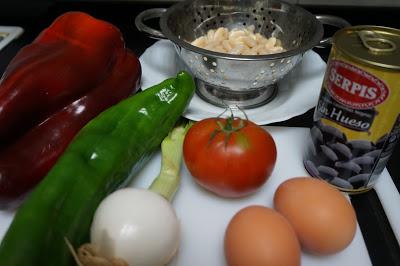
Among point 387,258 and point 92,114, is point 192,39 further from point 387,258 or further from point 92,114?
point 387,258

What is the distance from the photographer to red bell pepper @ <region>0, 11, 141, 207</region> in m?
0.51

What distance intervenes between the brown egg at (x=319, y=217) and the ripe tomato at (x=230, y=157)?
0.06 metres

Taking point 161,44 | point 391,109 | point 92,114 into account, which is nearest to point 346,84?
point 391,109

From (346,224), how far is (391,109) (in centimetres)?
16

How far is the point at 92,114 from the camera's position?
629 mm

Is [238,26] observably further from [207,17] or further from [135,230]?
[135,230]

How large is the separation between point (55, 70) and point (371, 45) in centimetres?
48

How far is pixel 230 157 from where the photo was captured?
20.1 inches

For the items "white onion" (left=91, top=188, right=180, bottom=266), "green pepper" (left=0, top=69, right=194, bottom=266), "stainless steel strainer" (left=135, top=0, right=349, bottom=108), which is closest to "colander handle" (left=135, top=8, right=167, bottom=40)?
"stainless steel strainer" (left=135, top=0, right=349, bottom=108)

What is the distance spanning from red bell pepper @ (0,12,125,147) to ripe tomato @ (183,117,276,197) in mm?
235

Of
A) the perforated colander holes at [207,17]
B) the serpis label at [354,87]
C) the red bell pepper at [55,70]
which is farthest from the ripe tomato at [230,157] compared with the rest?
the perforated colander holes at [207,17]

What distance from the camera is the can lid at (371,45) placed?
0.46 m

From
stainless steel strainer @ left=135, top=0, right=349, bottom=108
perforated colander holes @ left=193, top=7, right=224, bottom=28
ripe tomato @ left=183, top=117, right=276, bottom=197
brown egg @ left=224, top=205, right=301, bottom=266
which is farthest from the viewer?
perforated colander holes @ left=193, top=7, right=224, bottom=28

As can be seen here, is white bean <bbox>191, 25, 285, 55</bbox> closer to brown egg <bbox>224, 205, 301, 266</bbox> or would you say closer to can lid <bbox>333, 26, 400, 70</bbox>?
can lid <bbox>333, 26, 400, 70</bbox>
